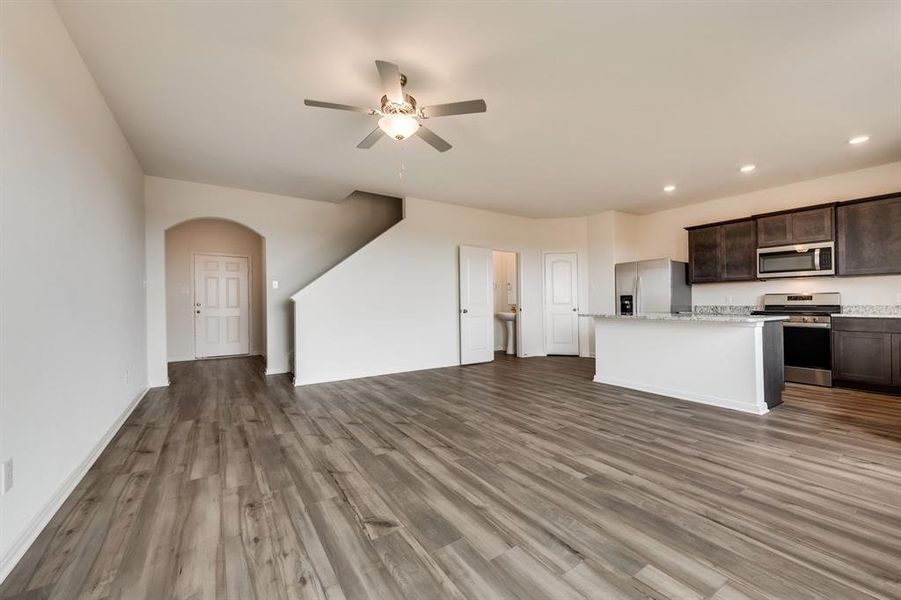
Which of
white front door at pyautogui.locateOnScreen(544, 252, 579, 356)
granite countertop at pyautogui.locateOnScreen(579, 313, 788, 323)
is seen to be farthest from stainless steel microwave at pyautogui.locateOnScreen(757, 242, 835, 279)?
white front door at pyautogui.locateOnScreen(544, 252, 579, 356)

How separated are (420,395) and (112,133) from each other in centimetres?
389

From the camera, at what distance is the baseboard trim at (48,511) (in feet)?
5.10

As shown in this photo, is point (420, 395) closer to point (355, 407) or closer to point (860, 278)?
point (355, 407)

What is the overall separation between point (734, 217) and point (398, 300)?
5463 millimetres

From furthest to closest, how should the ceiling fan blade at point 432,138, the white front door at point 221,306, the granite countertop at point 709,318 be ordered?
the white front door at point 221,306 < the granite countertop at point 709,318 < the ceiling fan blade at point 432,138

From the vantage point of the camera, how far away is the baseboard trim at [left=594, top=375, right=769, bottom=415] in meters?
3.54

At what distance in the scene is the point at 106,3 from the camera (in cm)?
207

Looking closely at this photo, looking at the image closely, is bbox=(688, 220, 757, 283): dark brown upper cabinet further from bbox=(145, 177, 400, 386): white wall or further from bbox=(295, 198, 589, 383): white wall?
bbox=(145, 177, 400, 386): white wall

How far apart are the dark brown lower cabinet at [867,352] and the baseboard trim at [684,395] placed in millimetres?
1911

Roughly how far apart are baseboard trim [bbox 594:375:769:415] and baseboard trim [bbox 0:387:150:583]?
5.02m

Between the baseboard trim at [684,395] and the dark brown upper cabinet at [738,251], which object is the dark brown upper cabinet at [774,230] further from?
the baseboard trim at [684,395]

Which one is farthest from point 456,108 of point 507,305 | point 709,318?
point 507,305

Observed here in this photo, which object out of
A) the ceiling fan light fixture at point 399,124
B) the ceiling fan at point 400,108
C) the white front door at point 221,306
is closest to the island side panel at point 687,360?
the ceiling fan at point 400,108

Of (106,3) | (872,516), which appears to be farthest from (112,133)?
(872,516)
